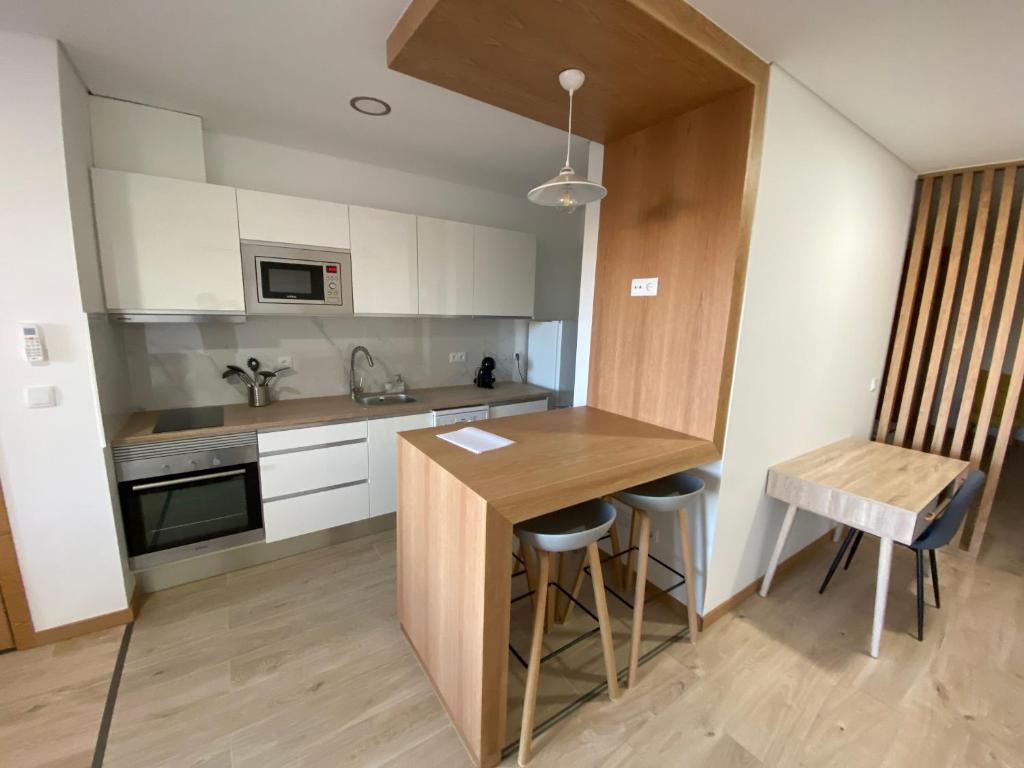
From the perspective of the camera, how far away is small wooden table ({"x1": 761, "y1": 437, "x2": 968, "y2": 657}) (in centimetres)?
188

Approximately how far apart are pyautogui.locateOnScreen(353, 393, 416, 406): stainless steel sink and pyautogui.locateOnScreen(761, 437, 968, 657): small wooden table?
2426 millimetres

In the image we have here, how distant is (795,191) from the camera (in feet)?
6.10

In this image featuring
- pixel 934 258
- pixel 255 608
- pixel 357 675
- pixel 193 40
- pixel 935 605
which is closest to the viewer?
pixel 193 40

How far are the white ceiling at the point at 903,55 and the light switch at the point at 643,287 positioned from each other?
0.92 m

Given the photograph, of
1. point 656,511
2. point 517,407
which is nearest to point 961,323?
point 656,511

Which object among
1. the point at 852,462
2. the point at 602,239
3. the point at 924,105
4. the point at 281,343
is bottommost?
the point at 852,462

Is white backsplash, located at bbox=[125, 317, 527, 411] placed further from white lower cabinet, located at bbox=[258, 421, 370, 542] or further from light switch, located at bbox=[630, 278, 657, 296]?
light switch, located at bbox=[630, 278, 657, 296]

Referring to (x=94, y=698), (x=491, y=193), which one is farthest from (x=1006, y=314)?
(x=94, y=698)

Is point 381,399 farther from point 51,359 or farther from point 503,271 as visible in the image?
point 51,359

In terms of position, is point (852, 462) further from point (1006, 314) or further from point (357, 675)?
point (357, 675)

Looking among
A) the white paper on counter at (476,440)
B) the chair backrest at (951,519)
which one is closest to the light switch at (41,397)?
the white paper on counter at (476,440)

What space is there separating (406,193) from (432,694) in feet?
10.4

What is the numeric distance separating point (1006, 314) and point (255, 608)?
15.6 ft

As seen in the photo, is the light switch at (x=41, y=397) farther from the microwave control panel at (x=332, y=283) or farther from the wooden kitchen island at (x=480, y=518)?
the wooden kitchen island at (x=480, y=518)
